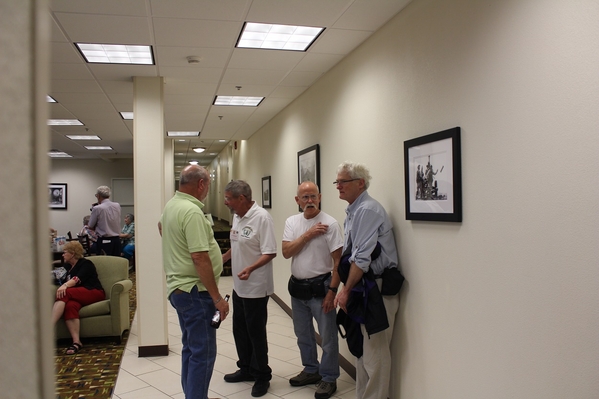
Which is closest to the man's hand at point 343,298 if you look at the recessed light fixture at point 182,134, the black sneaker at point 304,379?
the black sneaker at point 304,379

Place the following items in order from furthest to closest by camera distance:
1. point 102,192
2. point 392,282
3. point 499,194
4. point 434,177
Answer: point 102,192, point 392,282, point 434,177, point 499,194

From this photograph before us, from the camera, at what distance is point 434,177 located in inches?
116

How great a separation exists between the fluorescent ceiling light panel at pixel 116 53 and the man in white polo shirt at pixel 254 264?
152cm

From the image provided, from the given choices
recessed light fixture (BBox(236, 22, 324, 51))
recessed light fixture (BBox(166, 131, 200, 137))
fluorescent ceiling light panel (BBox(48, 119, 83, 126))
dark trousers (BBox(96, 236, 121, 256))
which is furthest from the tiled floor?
recessed light fixture (BBox(166, 131, 200, 137))

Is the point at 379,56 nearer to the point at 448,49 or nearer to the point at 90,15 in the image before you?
the point at 448,49

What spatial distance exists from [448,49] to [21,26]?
9.31ft

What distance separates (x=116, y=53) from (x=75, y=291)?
110 inches

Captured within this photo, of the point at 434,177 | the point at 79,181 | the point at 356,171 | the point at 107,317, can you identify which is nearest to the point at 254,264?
the point at 356,171

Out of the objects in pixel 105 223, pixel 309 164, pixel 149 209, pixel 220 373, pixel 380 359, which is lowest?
pixel 220 373

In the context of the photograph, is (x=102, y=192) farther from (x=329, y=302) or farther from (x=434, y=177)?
(x=434, y=177)

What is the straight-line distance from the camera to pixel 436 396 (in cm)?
299

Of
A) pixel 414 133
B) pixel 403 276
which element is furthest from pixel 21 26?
pixel 403 276

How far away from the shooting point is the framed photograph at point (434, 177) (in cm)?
270

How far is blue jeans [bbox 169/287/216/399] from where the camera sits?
3045mm
